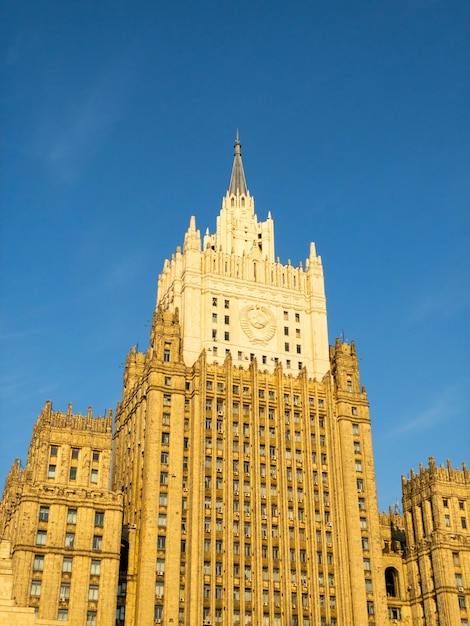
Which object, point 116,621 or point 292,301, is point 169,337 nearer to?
point 292,301

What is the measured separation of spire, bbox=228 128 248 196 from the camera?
485 ft

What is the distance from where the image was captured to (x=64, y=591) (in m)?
102

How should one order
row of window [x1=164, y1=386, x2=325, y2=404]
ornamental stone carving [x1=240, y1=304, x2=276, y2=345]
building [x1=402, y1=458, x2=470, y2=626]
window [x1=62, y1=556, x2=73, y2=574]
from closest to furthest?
window [x1=62, y1=556, x2=73, y2=574], building [x1=402, y1=458, x2=470, y2=626], row of window [x1=164, y1=386, x2=325, y2=404], ornamental stone carving [x1=240, y1=304, x2=276, y2=345]

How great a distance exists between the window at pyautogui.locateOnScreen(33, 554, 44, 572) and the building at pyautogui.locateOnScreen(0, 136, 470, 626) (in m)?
0.22

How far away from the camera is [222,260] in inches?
5221

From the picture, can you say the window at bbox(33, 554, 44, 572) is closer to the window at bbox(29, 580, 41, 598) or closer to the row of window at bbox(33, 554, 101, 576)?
the row of window at bbox(33, 554, 101, 576)

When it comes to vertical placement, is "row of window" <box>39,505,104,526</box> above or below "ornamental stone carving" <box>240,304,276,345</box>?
below

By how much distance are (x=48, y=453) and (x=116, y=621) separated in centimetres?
2204

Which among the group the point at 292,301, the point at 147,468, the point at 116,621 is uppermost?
the point at 292,301

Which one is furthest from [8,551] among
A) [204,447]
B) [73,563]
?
[204,447]

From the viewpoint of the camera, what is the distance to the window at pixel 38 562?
334ft

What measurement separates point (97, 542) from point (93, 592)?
573 centimetres

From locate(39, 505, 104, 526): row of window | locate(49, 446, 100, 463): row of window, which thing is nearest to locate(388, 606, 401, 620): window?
locate(39, 505, 104, 526): row of window

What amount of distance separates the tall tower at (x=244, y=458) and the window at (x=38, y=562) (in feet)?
35.0
